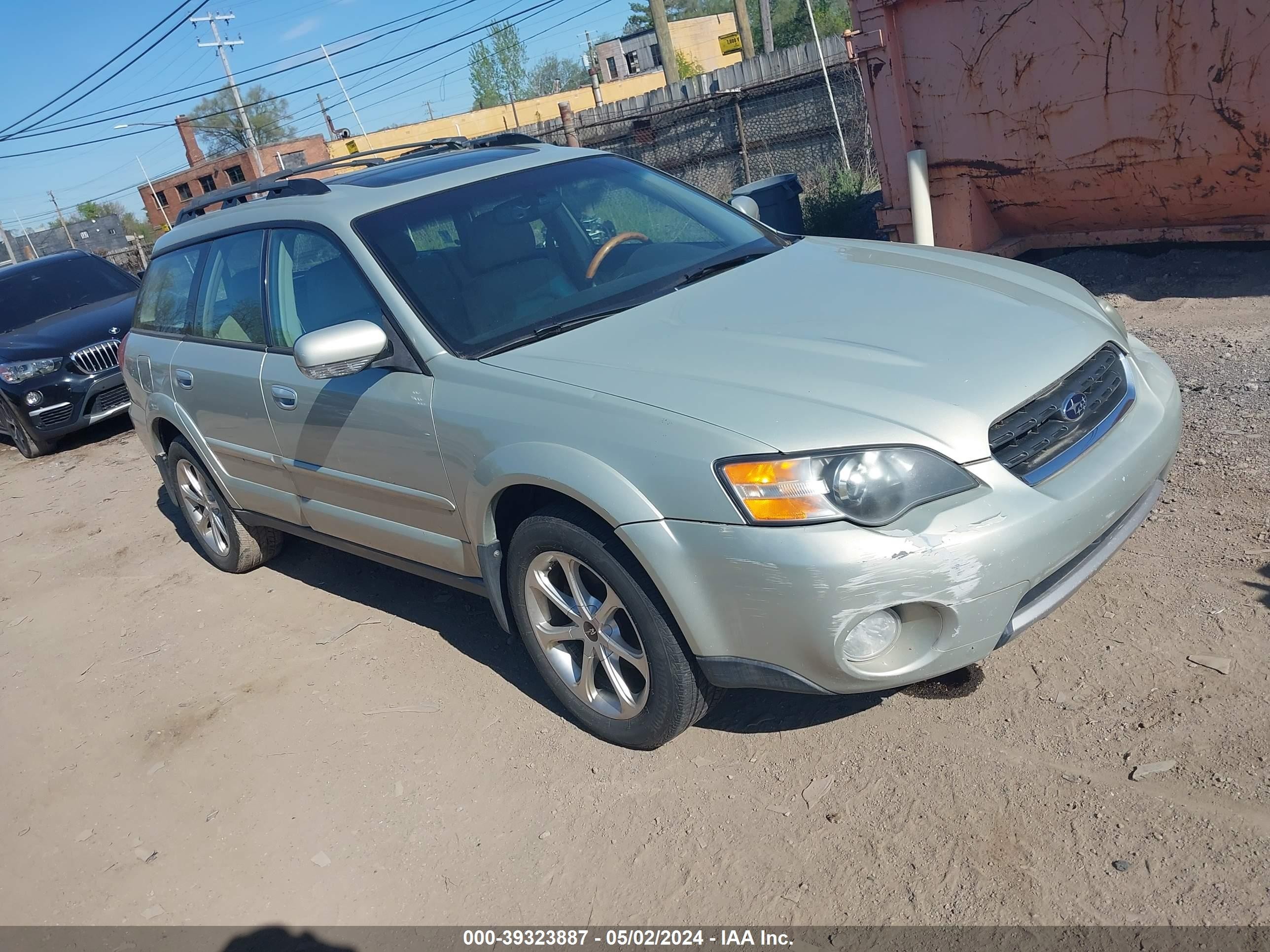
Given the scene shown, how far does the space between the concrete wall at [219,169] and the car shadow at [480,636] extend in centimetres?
3875

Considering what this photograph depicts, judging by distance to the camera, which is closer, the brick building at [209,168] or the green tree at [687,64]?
the brick building at [209,168]

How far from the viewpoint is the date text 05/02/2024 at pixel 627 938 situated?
2.47 meters

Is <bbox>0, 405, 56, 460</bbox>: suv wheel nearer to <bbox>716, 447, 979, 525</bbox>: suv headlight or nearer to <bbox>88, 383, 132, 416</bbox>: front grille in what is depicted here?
<bbox>88, 383, 132, 416</bbox>: front grille

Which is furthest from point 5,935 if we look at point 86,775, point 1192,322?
point 1192,322

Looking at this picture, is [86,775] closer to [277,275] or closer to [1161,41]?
[277,275]

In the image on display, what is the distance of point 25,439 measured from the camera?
10.2 meters

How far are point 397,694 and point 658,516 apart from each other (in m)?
1.77

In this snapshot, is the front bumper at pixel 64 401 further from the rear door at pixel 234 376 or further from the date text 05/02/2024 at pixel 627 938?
the date text 05/02/2024 at pixel 627 938

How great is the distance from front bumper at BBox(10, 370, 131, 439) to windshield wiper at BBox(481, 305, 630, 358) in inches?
304

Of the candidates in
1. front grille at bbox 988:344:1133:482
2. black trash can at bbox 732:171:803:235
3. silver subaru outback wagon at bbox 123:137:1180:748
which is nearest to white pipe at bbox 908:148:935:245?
black trash can at bbox 732:171:803:235

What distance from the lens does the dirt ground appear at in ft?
8.23

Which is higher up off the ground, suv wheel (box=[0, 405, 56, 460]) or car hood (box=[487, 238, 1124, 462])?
car hood (box=[487, 238, 1124, 462])

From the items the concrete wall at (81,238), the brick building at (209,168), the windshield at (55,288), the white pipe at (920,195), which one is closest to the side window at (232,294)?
the white pipe at (920,195)

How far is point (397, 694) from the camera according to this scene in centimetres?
400
